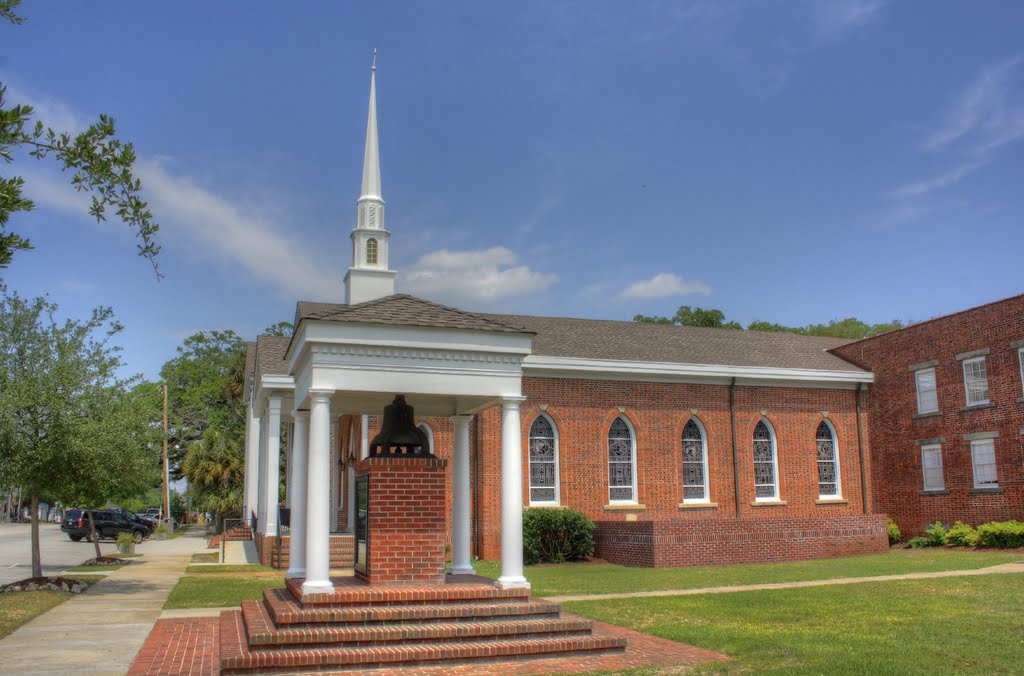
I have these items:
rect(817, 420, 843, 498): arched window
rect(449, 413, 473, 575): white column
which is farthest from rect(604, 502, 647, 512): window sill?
rect(449, 413, 473, 575): white column

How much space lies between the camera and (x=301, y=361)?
12180 mm

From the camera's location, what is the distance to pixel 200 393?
197 ft

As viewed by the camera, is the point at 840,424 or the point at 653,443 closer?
the point at 653,443

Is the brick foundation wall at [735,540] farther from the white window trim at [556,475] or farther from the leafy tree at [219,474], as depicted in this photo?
the leafy tree at [219,474]

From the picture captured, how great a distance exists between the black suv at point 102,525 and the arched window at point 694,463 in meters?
28.4

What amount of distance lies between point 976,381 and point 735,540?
974 centimetres

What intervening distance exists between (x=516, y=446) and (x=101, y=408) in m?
12.4

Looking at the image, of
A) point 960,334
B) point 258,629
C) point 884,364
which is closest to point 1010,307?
point 960,334

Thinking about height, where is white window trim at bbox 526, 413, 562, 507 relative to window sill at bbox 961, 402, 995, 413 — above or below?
below

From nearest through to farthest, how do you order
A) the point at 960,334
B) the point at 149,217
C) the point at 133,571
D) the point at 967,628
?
the point at 149,217 → the point at 967,628 → the point at 133,571 → the point at 960,334

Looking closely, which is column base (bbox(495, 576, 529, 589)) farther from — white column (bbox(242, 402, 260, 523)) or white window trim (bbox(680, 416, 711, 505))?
white column (bbox(242, 402, 260, 523))

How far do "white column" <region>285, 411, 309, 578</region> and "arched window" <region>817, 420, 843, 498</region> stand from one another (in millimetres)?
21538

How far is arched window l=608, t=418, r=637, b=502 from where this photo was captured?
27.0 meters

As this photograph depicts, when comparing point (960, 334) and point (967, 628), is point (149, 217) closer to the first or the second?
point (967, 628)
